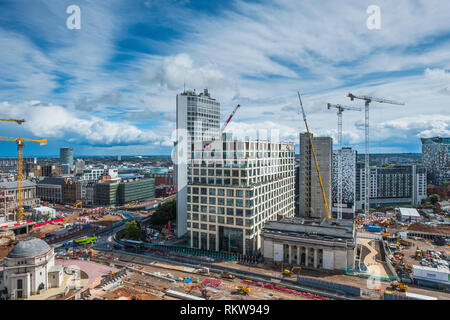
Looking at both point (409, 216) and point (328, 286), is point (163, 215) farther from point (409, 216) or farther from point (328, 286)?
point (409, 216)

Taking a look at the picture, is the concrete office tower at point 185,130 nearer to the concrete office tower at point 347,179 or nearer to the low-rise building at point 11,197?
the concrete office tower at point 347,179

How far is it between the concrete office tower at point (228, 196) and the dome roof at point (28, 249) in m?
33.6

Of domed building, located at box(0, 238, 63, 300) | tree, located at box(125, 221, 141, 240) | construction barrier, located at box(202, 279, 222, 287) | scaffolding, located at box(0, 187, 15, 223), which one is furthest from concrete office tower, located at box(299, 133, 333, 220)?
scaffolding, located at box(0, 187, 15, 223)

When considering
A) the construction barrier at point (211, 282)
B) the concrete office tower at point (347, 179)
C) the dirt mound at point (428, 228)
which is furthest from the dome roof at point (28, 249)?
the concrete office tower at point (347, 179)

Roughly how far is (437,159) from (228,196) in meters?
179

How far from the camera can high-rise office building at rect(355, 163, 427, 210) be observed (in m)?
154

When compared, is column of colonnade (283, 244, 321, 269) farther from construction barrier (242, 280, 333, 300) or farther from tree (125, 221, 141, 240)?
tree (125, 221, 141, 240)

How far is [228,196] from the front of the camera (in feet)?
230

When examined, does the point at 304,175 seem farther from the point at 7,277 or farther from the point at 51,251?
the point at 7,277

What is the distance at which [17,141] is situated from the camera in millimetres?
136250

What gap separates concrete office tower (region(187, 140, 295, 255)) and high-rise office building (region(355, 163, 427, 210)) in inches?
4040

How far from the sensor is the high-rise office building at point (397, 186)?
15400cm
